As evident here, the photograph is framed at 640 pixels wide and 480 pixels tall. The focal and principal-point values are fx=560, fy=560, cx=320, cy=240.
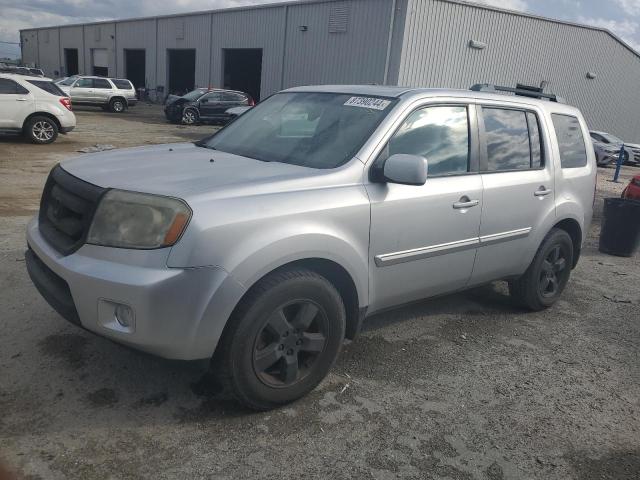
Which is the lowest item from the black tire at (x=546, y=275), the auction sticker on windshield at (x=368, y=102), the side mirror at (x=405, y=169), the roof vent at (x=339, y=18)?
the black tire at (x=546, y=275)

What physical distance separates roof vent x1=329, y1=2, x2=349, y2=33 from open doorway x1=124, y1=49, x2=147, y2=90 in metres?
22.0

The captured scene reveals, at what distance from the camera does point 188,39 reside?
3444 cm

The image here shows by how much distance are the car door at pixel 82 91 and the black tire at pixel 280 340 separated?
25499 mm

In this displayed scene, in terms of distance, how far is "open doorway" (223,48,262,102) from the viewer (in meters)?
32.2

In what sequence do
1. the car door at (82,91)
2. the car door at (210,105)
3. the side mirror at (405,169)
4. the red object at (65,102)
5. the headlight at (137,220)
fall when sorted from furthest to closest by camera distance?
the car door at (82,91)
the car door at (210,105)
the red object at (65,102)
the side mirror at (405,169)
the headlight at (137,220)

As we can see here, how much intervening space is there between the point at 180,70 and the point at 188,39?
4.38 m

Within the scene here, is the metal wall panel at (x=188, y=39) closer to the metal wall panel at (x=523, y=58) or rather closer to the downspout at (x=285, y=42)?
the downspout at (x=285, y=42)

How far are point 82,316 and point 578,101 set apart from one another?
30.4 meters

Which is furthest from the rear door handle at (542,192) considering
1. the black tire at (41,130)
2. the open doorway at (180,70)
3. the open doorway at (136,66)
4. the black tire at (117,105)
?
the open doorway at (136,66)

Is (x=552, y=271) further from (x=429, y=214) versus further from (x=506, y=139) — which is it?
(x=429, y=214)

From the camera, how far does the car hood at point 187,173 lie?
281 centimetres

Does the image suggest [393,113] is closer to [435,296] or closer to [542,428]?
[435,296]

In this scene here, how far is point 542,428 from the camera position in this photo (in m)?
3.18

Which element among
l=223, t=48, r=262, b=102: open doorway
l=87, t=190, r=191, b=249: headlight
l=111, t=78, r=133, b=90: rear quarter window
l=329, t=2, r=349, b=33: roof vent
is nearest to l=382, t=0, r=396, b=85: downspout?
l=329, t=2, r=349, b=33: roof vent
